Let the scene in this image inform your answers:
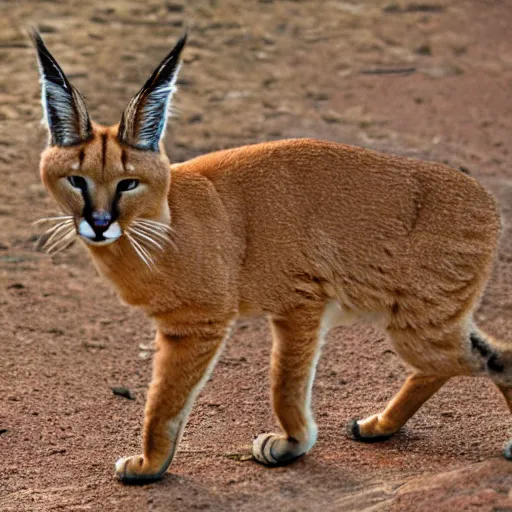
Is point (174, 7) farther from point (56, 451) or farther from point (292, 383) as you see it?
point (292, 383)

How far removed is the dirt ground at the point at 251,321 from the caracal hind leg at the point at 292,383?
0.38 feet

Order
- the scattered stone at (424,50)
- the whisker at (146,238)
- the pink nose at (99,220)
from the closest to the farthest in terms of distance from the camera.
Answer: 1. the pink nose at (99,220)
2. the whisker at (146,238)
3. the scattered stone at (424,50)

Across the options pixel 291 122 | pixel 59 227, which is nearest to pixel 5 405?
pixel 59 227

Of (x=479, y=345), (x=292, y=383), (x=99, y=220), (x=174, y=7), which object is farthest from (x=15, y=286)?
(x=174, y=7)

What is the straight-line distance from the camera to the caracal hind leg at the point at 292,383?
575 centimetres

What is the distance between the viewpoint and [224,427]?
6.69m

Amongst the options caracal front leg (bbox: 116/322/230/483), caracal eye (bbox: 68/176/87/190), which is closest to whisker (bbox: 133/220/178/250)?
caracal eye (bbox: 68/176/87/190)

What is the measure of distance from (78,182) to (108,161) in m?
0.18

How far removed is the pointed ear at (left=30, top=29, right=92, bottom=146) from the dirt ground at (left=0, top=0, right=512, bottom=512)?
6.29ft

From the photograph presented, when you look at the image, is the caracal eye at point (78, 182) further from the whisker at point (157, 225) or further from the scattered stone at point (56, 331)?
the scattered stone at point (56, 331)

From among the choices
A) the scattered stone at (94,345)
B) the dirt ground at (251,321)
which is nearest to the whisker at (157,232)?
the dirt ground at (251,321)

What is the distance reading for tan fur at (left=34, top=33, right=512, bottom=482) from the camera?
5625 millimetres

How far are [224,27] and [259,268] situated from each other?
8.78m

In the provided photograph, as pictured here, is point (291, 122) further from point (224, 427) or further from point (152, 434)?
point (152, 434)
